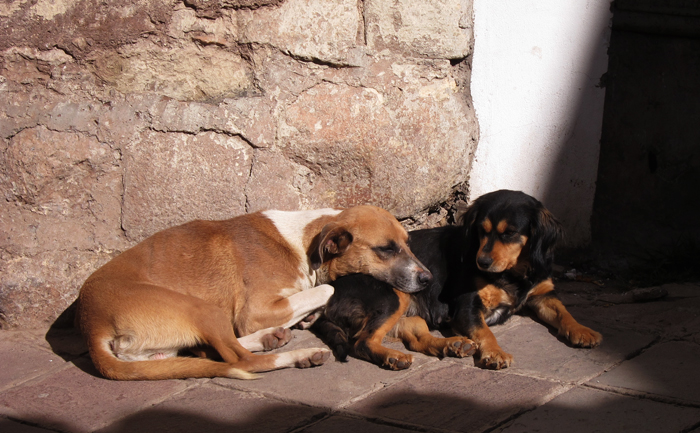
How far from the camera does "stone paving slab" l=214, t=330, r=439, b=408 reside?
2.93 meters

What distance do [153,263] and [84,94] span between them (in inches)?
48.2

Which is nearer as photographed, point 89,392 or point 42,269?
point 89,392

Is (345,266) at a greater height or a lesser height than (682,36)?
lesser

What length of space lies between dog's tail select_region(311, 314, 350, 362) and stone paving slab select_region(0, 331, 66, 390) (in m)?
1.48

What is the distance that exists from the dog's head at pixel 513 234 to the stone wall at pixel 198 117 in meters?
0.89

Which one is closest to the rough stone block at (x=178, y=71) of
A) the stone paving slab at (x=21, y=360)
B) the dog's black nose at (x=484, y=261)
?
the stone paving slab at (x=21, y=360)

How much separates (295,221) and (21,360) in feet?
5.90

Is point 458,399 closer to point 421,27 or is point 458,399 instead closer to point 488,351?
point 488,351

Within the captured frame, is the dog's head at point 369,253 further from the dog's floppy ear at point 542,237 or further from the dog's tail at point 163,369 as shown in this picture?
the dog's tail at point 163,369

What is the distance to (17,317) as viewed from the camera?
3.86 m

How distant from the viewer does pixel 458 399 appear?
112 inches

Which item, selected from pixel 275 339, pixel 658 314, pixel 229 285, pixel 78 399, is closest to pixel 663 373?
pixel 658 314

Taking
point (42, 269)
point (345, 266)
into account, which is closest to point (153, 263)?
point (42, 269)

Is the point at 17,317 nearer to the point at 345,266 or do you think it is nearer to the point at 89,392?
the point at 89,392
